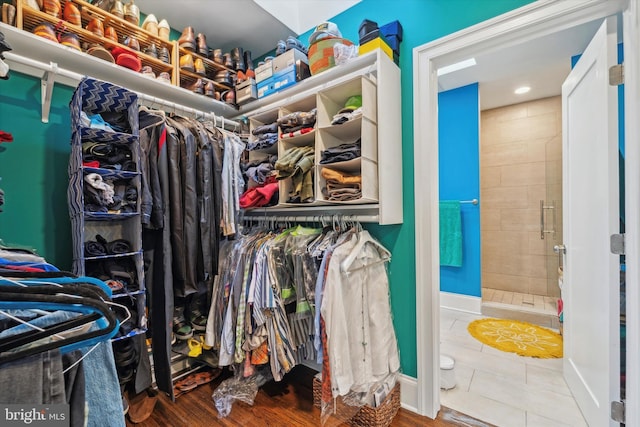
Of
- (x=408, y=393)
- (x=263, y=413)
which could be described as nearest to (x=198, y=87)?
(x=263, y=413)

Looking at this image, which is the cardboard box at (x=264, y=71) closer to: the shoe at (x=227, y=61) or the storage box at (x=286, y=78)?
the storage box at (x=286, y=78)

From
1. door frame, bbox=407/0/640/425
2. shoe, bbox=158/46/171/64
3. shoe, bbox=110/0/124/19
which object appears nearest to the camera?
door frame, bbox=407/0/640/425

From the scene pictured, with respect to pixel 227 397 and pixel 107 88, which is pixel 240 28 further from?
pixel 227 397

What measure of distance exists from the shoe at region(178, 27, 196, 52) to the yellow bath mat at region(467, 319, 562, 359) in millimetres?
3540

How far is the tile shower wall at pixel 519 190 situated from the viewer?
3.53 metres

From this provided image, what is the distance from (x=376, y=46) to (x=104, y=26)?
68.2 inches

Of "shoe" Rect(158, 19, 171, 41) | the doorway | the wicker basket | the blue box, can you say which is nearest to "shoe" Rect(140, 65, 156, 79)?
"shoe" Rect(158, 19, 171, 41)

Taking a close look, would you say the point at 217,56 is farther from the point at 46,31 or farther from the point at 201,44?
the point at 46,31

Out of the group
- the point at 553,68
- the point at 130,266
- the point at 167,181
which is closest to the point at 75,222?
the point at 130,266

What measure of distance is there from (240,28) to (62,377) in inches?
103

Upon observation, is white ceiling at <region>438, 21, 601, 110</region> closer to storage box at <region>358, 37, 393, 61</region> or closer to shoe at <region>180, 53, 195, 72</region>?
storage box at <region>358, 37, 393, 61</region>

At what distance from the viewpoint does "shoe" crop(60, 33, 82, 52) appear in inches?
61.1

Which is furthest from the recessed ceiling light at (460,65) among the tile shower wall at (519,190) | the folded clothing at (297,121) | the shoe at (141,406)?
the shoe at (141,406)

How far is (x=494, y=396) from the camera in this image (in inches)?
72.3
